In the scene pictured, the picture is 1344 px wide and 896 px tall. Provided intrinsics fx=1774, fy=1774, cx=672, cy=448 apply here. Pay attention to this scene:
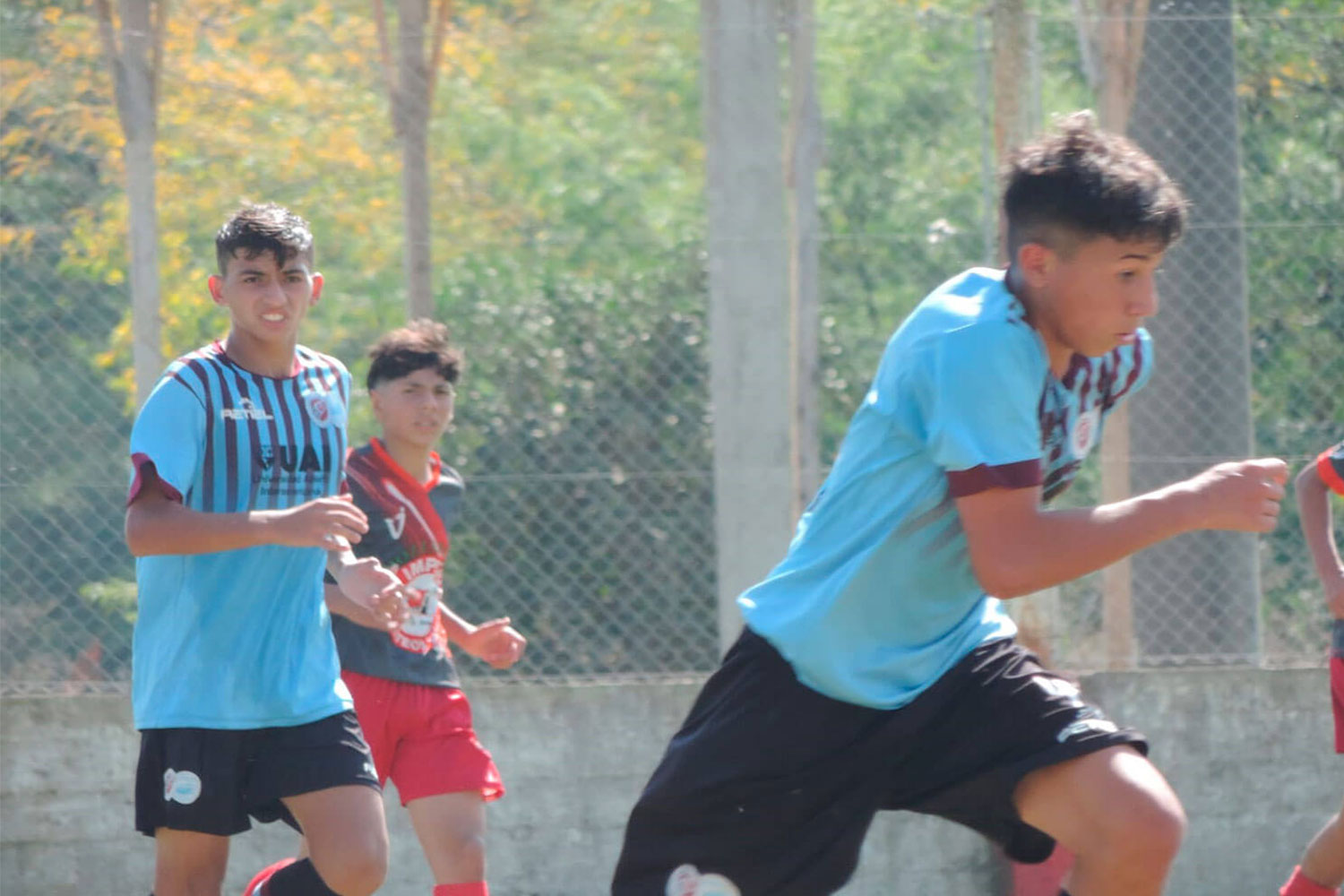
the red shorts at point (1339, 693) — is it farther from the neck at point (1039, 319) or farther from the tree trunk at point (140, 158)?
the tree trunk at point (140, 158)

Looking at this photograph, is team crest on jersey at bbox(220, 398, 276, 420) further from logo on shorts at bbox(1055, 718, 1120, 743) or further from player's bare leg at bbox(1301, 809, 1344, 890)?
player's bare leg at bbox(1301, 809, 1344, 890)

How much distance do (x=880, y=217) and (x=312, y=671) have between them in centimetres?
424

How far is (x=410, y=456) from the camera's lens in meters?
5.22

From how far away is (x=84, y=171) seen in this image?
600 centimetres

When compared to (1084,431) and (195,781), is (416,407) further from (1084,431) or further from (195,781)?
(1084,431)

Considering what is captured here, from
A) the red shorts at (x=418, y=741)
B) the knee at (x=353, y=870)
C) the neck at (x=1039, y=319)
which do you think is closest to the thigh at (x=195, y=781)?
the knee at (x=353, y=870)

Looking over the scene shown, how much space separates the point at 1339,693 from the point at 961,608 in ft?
7.76

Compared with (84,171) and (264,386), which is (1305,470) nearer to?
(264,386)

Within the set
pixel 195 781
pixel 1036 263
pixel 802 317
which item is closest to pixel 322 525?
pixel 195 781

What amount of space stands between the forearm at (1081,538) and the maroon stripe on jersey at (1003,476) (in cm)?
6

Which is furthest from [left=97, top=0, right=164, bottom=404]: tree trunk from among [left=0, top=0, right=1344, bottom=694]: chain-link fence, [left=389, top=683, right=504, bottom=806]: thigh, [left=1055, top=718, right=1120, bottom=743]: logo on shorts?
[left=1055, top=718, right=1120, bottom=743]: logo on shorts

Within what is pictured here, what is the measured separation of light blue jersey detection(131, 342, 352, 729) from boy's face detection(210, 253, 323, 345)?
3.7 inches

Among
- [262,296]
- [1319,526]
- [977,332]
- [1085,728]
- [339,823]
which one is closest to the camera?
[977,332]

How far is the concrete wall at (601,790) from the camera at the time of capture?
19.3ft
